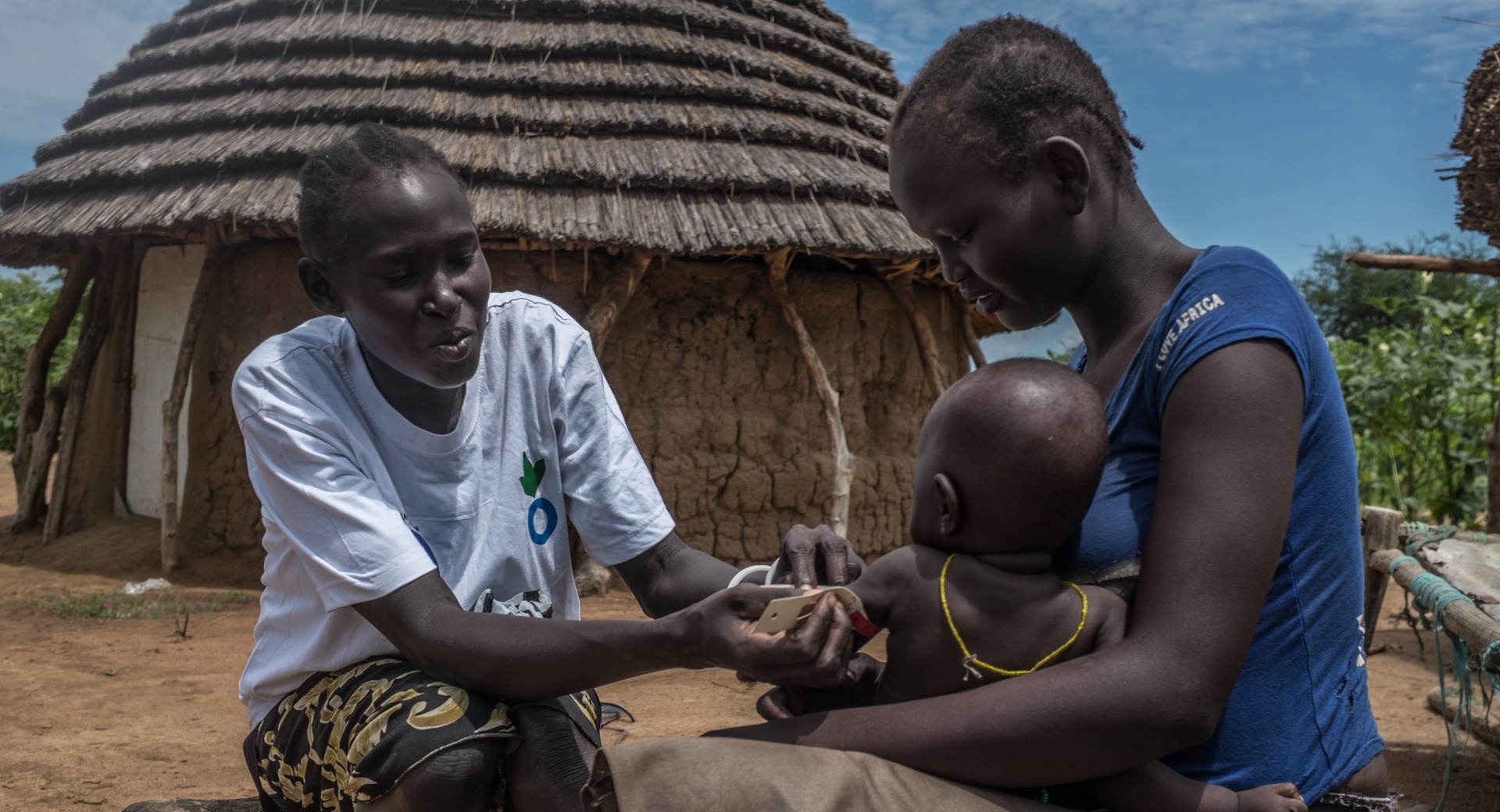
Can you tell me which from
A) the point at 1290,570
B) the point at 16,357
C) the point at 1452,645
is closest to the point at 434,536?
the point at 1290,570

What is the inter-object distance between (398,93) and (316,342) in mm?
5836

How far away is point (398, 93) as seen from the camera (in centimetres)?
754

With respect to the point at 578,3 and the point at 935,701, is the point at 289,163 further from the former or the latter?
the point at 935,701

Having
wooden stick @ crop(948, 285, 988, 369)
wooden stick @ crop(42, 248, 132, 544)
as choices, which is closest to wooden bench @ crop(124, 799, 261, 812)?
wooden stick @ crop(948, 285, 988, 369)

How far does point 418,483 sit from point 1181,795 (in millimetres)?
1462

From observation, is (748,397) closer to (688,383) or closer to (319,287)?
(688,383)

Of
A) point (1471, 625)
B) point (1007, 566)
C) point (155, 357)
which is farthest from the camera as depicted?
point (155, 357)

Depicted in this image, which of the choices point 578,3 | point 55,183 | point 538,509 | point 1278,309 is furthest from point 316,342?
point 55,183

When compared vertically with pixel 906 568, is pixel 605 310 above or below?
above

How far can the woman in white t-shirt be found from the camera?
187cm

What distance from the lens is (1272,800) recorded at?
149cm

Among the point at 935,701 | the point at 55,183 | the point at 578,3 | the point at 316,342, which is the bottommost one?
the point at 935,701

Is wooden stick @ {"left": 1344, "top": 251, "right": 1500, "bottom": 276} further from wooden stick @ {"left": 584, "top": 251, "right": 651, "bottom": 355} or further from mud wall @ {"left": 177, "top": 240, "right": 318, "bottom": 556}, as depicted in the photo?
mud wall @ {"left": 177, "top": 240, "right": 318, "bottom": 556}

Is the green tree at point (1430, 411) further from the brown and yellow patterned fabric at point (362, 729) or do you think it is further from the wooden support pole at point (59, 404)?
the wooden support pole at point (59, 404)
